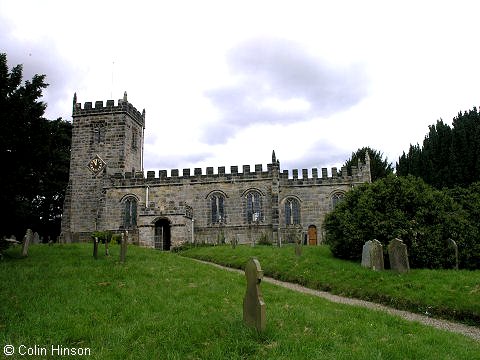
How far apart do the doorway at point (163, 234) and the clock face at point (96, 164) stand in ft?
31.7

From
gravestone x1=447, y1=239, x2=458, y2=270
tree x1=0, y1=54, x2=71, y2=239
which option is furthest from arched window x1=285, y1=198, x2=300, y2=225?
tree x1=0, y1=54, x2=71, y2=239

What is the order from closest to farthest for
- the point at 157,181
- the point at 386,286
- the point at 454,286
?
the point at 454,286 < the point at 386,286 < the point at 157,181

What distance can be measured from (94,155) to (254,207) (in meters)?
15.4

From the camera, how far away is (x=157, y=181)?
3619 cm

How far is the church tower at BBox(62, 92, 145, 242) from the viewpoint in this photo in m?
37.4

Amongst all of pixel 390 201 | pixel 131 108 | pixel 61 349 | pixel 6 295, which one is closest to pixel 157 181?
pixel 131 108

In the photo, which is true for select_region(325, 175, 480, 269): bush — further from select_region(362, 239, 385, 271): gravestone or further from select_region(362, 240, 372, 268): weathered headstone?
select_region(362, 239, 385, 271): gravestone

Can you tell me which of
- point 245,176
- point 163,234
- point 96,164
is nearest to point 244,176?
point 245,176

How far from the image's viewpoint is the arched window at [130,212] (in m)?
35.7

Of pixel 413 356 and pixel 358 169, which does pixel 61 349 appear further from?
pixel 358 169

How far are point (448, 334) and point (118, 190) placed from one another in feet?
106

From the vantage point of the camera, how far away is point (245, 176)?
35219 millimetres

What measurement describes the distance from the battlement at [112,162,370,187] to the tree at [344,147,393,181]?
39.5ft

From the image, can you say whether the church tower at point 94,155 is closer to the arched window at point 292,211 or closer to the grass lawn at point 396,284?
the arched window at point 292,211
